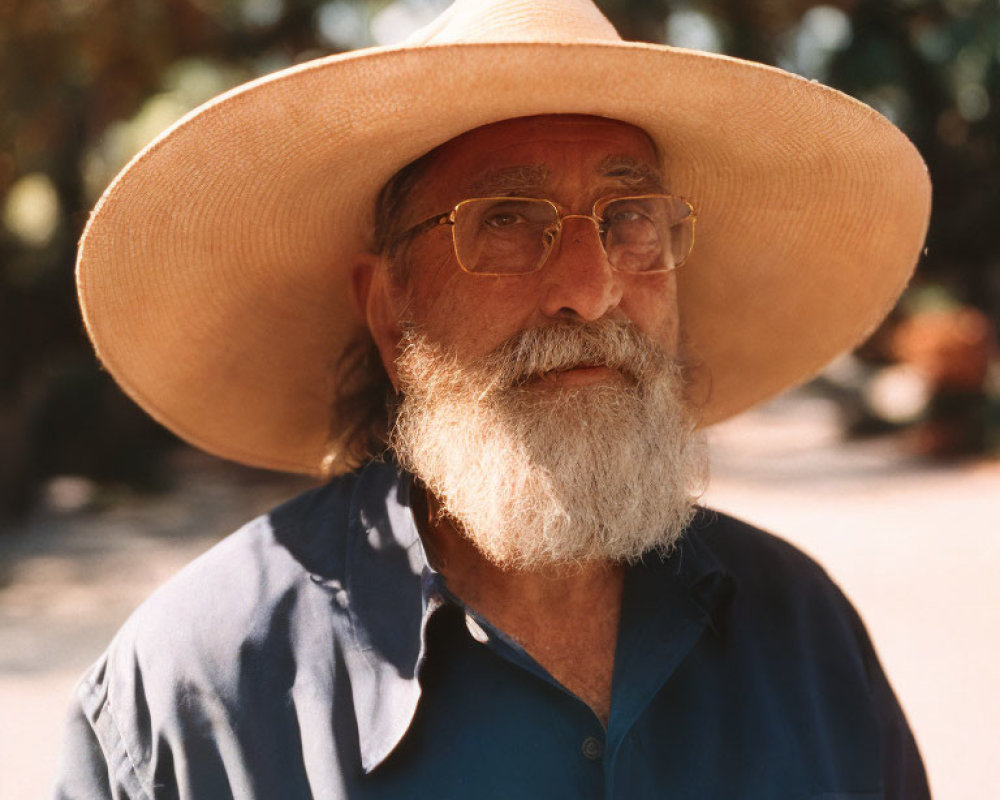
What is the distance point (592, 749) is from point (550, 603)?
0.33 meters

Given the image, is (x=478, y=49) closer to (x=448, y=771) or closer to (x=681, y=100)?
(x=681, y=100)

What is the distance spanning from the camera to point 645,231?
1.89m

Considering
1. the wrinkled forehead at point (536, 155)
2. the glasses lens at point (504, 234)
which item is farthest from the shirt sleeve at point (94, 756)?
the wrinkled forehead at point (536, 155)

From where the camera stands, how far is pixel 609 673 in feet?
5.90

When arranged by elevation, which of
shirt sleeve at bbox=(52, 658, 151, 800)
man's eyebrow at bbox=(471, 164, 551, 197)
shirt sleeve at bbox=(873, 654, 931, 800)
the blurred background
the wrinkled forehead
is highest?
the blurred background

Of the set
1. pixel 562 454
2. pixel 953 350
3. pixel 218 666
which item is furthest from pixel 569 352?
pixel 953 350

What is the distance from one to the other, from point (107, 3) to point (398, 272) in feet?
30.9

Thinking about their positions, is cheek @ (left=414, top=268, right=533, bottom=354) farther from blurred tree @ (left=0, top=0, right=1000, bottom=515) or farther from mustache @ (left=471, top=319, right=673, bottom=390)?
blurred tree @ (left=0, top=0, right=1000, bottom=515)

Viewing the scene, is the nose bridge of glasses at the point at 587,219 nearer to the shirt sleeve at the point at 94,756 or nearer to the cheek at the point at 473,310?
the cheek at the point at 473,310

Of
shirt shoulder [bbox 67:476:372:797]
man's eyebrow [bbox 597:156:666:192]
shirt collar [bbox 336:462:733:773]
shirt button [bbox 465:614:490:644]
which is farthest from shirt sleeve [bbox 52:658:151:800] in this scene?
man's eyebrow [bbox 597:156:666:192]

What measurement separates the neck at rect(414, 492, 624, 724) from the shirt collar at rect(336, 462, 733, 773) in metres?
0.08

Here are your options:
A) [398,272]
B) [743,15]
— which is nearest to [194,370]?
[398,272]

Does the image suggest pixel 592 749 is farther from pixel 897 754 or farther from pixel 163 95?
pixel 163 95

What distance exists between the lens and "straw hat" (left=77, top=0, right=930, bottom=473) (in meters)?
1.60
